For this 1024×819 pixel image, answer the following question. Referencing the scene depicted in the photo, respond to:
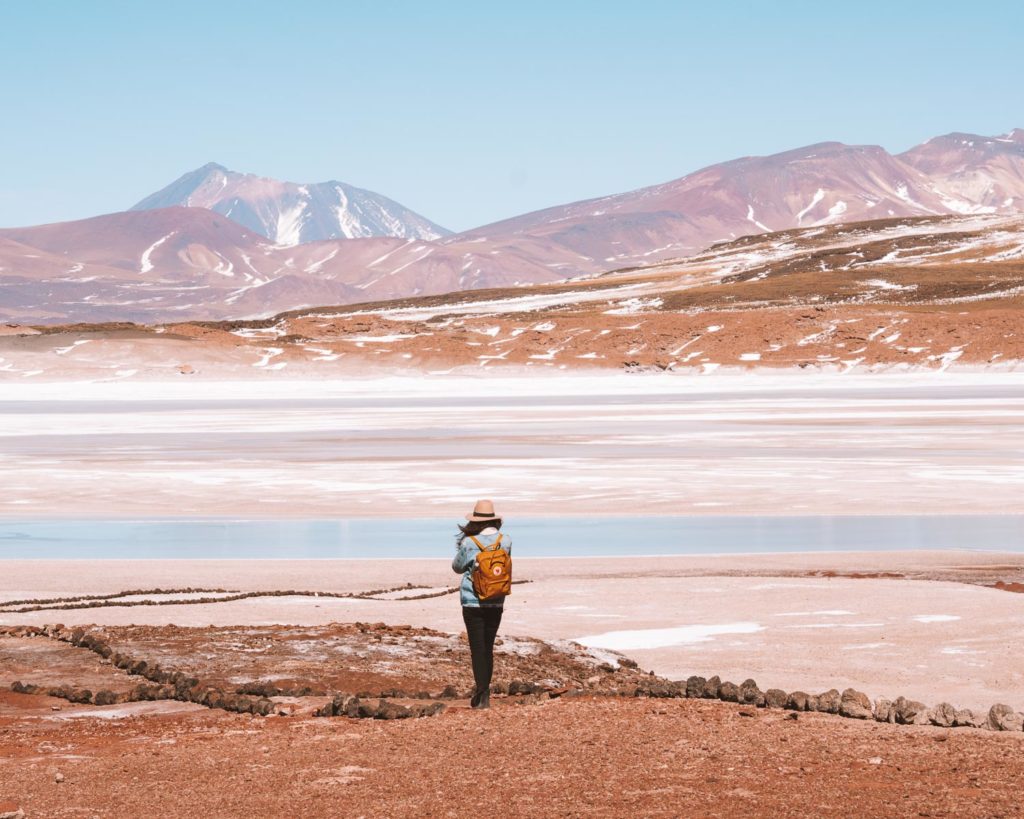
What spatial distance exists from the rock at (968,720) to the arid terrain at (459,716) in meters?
0.02

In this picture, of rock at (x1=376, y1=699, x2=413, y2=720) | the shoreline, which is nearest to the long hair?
A: rock at (x1=376, y1=699, x2=413, y2=720)

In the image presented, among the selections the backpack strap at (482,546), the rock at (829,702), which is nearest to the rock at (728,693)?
the rock at (829,702)

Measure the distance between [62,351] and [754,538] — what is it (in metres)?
67.5

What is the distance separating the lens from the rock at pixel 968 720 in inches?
416

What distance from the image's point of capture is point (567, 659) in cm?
1373

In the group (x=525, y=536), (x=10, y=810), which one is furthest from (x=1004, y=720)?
(x=525, y=536)

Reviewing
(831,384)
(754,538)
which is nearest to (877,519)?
(754,538)

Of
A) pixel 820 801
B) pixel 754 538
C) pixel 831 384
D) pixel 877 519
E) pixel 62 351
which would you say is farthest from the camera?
pixel 62 351

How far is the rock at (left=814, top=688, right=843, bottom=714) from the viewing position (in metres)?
11.1

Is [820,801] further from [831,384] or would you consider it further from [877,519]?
[831,384]

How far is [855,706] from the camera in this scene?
11.0 metres

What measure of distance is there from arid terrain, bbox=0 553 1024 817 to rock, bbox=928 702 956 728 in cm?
2

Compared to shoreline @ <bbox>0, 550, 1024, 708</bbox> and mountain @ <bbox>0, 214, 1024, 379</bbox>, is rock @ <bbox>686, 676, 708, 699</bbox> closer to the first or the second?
shoreline @ <bbox>0, 550, 1024, 708</bbox>

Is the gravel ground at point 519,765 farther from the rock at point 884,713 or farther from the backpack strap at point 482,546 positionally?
the backpack strap at point 482,546
